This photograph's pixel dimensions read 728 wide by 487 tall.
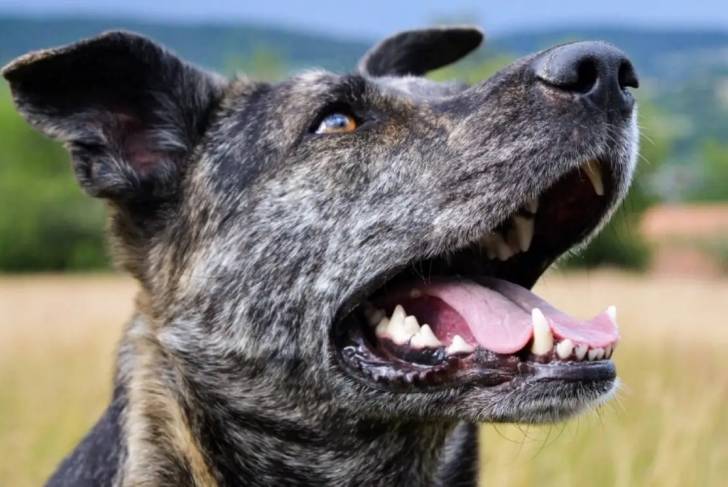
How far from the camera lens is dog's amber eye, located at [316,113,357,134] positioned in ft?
11.0

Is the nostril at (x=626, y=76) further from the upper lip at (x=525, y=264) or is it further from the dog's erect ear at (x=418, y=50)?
the dog's erect ear at (x=418, y=50)

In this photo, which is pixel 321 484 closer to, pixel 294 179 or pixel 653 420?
pixel 294 179

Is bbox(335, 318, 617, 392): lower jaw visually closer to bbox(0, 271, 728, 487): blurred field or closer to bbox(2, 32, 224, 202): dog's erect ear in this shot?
bbox(0, 271, 728, 487): blurred field

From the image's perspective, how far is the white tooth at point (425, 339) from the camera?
3006mm

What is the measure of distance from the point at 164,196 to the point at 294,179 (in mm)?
494

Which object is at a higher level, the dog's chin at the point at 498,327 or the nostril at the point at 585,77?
the nostril at the point at 585,77

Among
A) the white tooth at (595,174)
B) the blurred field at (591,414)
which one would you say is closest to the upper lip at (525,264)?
the white tooth at (595,174)

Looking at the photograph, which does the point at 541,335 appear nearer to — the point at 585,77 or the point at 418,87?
the point at 585,77

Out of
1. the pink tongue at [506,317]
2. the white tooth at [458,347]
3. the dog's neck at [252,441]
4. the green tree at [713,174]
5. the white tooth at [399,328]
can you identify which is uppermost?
the pink tongue at [506,317]

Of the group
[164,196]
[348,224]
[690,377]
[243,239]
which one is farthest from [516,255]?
[690,377]

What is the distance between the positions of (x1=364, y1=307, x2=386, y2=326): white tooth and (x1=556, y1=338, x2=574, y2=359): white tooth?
1.97 feet

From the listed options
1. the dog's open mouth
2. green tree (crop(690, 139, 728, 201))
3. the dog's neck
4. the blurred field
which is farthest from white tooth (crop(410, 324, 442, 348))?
green tree (crop(690, 139, 728, 201))

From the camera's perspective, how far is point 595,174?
10.1 feet

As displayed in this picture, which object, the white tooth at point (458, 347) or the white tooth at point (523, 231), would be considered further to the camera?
the white tooth at point (523, 231)
